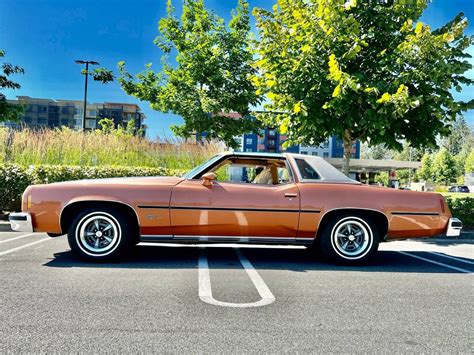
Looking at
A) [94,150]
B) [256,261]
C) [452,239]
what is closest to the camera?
[256,261]

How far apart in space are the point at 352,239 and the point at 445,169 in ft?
289

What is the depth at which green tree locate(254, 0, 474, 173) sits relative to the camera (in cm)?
866

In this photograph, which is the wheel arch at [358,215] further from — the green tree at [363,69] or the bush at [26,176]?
the bush at [26,176]

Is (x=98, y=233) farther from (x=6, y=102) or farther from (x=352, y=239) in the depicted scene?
(x=6, y=102)

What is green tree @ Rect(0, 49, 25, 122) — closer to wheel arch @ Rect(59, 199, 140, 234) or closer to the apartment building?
wheel arch @ Rect(59, 199, 140, 234)

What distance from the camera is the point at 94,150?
12586 millimetres

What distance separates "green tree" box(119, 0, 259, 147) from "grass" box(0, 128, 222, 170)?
1768 millimetres

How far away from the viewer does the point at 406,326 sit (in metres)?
3.32

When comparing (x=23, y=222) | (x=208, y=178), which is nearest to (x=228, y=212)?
(x=208, y=178)

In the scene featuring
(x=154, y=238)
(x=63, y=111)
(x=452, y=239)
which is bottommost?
(x=452, y=239)

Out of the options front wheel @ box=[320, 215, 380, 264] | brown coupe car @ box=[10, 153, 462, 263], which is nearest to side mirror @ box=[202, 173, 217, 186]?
brown coupe car @ box=[10, 153, 462, 263]

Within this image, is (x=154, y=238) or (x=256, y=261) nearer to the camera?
(x=154, y=238)

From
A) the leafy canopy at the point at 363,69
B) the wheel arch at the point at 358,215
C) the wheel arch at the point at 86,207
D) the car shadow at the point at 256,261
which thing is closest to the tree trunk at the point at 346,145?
the leafy canopy at the point at 363,69

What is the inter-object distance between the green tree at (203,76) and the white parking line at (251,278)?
31.5ft
